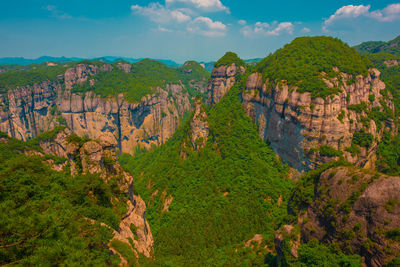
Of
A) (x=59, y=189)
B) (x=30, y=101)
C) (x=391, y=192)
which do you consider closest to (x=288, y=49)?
(x=391, y=192)

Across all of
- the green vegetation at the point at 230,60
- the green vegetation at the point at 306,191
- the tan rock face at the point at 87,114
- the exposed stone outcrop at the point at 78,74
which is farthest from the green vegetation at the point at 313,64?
the exposed stone outcrop at the point at 78,74

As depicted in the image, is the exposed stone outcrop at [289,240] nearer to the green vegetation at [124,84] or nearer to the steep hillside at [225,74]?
the steep hillside at [225,74]

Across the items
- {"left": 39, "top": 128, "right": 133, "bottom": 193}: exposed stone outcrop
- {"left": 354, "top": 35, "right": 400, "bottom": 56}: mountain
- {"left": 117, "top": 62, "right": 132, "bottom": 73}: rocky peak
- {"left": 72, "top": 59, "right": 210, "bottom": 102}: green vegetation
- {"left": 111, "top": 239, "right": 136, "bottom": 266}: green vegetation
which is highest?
{"left": 354, "top": 35, "right": 400, "bottom": 56}: mountain

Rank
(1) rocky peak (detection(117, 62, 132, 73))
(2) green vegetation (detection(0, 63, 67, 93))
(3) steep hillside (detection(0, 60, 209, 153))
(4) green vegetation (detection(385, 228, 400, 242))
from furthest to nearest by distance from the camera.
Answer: (1) rocky peak (detection(117, 62, 132, 73))
(3) steep hillside (detection(0, 60, 209, 153))
(2) green vegetation (detection(0, 63, 67, 93))
(4) green vegetation (detection(385, 228, 400, 242))

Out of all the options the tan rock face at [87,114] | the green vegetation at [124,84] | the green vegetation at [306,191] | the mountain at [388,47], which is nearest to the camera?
the green vegetation at [306,191]

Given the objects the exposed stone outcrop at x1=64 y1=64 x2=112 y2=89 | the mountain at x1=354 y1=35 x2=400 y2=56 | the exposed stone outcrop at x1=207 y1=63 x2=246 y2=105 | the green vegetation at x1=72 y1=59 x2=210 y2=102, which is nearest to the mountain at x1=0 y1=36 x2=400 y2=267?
the exposed stone outcrop at x1=207 y1=63 x2=246 y2=105

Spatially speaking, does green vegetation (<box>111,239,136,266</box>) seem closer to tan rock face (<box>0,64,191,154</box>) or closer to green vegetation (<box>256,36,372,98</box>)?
green vegetation (<box>256,36,372,98</box>)

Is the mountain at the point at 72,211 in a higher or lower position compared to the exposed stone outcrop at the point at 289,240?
higher
